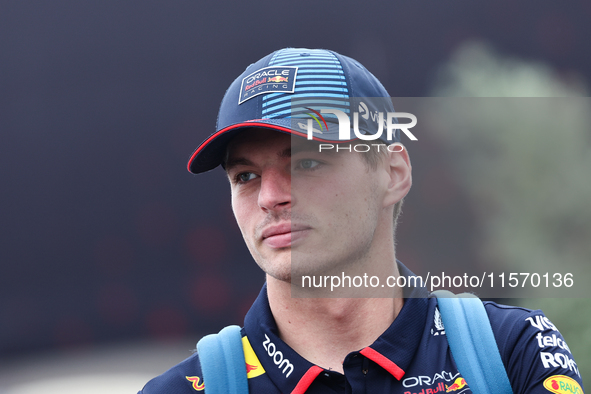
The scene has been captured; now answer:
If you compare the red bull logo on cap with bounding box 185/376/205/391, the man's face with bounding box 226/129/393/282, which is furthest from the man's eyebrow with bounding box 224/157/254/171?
the red bull logo on cap with bounding box 185/376/205/391

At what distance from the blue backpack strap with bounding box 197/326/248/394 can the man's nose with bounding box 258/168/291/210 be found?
0.53 meters

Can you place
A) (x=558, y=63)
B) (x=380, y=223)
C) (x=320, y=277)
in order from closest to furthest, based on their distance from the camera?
1. (x=320, y=277)
2. (x=380, y=223)
3. (x=558, y=63)

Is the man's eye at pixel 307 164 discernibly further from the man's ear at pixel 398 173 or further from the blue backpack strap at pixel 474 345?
the blue backpack strap at pixel 474 345

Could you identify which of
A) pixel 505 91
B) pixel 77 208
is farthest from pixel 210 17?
pixel 505 91

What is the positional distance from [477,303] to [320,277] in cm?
61

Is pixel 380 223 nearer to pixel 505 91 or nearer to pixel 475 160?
pixel 475 160

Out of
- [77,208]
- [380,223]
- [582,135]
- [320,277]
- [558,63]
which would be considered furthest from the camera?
A: [77,208]

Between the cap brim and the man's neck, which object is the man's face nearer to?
the cap brim

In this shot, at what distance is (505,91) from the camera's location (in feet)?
9.32

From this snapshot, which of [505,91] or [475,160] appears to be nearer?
[475,160]

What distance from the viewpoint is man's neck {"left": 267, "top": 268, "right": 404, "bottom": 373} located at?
7.07 ft

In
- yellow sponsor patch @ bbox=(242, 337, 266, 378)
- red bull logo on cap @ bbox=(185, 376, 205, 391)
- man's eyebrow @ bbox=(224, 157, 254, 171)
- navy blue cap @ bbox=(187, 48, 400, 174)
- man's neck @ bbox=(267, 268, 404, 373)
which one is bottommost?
red bull logo on cap @ bbox=(185, 376, 205, 391)

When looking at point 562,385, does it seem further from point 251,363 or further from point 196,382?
point 196,382

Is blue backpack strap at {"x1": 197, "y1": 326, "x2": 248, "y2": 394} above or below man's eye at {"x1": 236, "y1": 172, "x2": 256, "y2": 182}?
below
